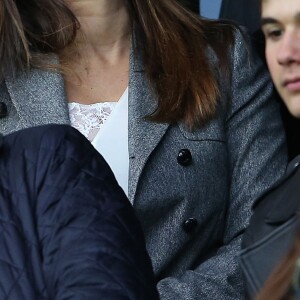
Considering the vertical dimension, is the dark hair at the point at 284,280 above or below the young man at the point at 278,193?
above

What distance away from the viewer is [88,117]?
9.03 feet

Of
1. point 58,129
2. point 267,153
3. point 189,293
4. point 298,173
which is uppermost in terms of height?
point 58,129

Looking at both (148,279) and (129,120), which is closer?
(148,279)

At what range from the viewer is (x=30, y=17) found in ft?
9.40

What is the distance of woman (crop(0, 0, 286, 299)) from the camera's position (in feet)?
8.86

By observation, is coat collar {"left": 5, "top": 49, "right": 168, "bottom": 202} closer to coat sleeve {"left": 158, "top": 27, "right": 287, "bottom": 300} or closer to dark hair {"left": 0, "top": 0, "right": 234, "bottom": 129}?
dark hair {"left": 0, "top": 0, "right": 234, "bottom": 129}

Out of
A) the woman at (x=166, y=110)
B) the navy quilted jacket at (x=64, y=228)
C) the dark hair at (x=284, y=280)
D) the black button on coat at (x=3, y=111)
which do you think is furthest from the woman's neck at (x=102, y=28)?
the dark hair at (x=284, y=280)

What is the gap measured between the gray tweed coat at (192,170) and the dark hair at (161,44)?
0.04 m

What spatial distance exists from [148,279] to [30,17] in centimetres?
115

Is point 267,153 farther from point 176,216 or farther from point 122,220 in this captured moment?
point 122,220

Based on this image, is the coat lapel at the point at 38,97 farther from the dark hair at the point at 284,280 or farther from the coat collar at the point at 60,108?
the dark hair at the point at 284,280

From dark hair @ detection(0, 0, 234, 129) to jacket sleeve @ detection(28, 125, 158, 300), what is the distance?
77 cm

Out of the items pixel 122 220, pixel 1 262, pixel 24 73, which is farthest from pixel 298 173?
pixel 24 73

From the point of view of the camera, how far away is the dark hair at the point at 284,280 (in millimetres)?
1473
